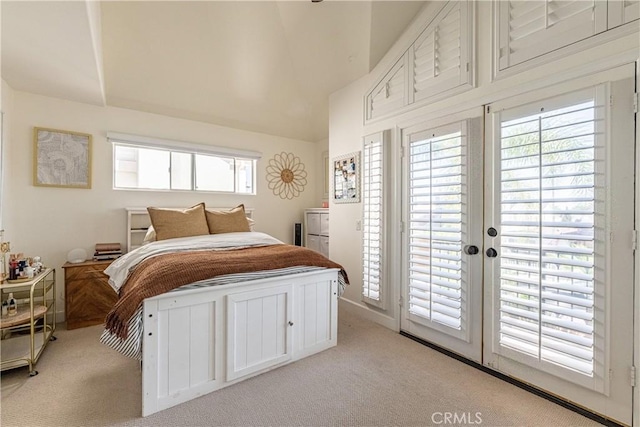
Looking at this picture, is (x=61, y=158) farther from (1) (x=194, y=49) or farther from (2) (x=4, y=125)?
(1) (x=194, y=49)

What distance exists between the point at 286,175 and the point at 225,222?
5.69 feet

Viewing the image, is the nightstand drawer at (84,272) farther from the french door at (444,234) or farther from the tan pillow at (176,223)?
the french door at (444,234)

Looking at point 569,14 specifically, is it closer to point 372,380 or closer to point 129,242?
point 372,380

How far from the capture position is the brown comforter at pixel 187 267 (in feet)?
5.30

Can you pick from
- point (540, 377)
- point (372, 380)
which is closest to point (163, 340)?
point (372, 380)

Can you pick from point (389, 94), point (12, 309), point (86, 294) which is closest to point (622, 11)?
point (389, 94)

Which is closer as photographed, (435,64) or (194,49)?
(435,64)

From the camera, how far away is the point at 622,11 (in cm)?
152

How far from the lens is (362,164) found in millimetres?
3227

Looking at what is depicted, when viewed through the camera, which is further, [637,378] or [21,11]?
[21,11]

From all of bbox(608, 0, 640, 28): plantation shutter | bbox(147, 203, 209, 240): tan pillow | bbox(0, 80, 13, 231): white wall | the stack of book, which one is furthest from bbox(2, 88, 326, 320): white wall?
bbox(608, 0, 640, 28): plantation shutter

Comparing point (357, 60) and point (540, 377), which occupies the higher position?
point (357, 60)

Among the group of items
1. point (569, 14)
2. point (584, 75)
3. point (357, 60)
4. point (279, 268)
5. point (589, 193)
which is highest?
point (357, 60)

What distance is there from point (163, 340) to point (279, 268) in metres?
0.86
